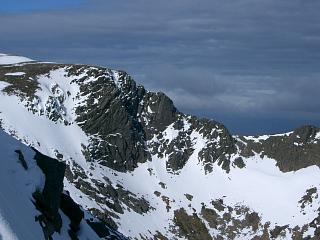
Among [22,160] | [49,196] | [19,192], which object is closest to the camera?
[19,192]

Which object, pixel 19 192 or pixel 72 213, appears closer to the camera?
pixel 19 192

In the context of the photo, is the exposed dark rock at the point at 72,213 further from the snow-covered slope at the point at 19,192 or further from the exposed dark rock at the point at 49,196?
the exposed dark rock at the point at 49,196

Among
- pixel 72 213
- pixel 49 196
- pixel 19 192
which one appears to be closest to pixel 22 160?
pixel 49 196

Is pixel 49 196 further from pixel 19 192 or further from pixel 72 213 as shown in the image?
pixel 72 213

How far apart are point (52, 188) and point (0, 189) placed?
38.5 feet

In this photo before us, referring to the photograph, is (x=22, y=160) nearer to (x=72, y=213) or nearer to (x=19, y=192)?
(x=19, y=192)

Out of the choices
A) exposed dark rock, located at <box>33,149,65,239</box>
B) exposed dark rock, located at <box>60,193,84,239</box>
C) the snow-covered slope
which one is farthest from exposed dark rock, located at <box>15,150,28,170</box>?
exposed dark rock, located at <box>60,193,84,239</box>

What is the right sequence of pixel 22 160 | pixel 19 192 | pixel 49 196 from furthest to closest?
pixel 49 196 → pixel 22 160 → pixel 19 192

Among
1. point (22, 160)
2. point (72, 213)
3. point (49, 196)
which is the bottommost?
point (72, 213)

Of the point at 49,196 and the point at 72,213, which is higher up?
the point at 49,196

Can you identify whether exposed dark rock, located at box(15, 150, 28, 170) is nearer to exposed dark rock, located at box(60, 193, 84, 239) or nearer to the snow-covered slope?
the snow-covered slope

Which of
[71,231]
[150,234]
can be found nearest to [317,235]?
[150,234]

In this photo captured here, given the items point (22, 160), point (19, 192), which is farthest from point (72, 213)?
point (19, 192)

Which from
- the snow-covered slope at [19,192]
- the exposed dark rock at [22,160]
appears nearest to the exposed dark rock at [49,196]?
the snow-covered slope at [19,192]
